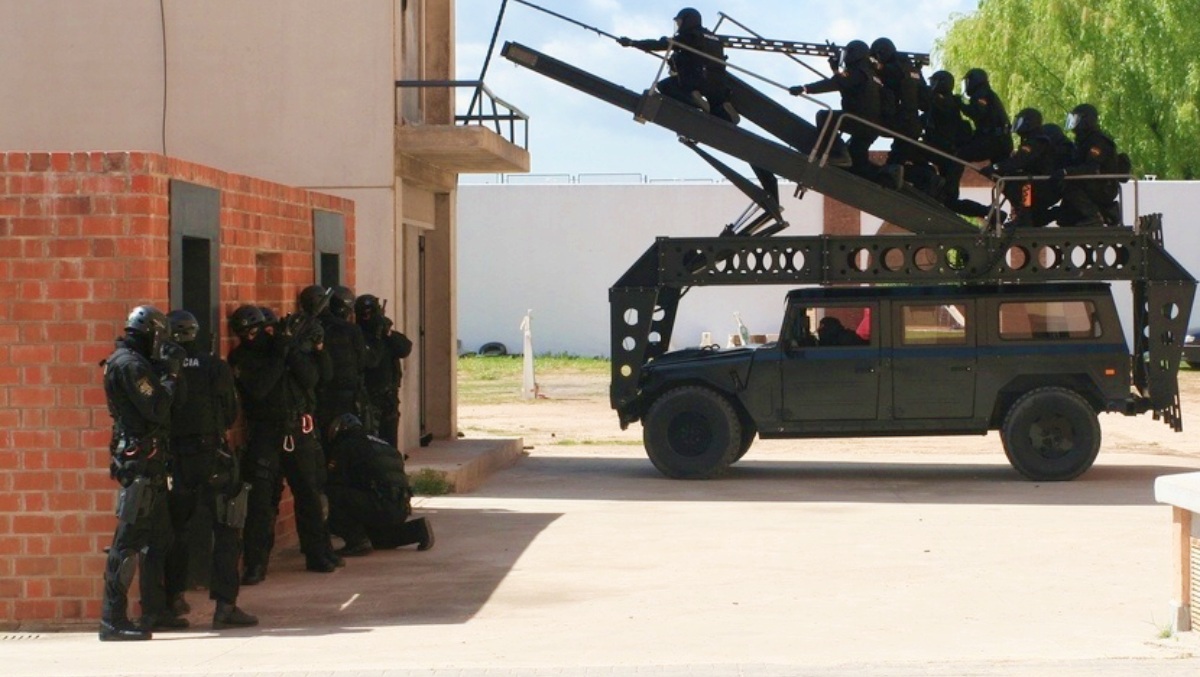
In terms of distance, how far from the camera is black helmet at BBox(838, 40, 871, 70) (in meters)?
17.3

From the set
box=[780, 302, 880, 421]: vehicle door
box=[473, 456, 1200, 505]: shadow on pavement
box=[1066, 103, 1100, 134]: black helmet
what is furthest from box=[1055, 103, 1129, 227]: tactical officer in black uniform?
box=[473, 456, 1200, 505]: shadow on pavement

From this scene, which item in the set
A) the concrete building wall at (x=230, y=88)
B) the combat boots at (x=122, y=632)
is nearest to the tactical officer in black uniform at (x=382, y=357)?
the concrete building wall at (x=230, y=88)

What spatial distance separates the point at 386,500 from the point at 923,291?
6393 millimetres

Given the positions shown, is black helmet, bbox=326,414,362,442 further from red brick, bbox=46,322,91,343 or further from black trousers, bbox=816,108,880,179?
black trousers, bbox=816,108,880,179

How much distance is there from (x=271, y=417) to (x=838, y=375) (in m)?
6.99

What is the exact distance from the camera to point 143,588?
10031 mm

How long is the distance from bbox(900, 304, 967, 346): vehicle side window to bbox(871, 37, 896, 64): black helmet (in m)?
2.41

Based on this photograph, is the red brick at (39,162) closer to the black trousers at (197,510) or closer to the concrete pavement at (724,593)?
the black trousers at (197,510)

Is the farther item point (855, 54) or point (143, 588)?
point (855, 54)

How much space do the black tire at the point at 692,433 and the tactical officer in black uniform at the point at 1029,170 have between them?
3229 mm

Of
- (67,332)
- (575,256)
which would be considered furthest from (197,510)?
(575,256)

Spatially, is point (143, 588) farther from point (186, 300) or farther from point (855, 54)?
point (855, 54)

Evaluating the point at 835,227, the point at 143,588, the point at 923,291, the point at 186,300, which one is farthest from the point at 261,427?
the point at 835,227

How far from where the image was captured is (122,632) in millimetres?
9906
